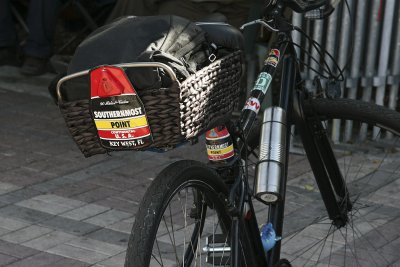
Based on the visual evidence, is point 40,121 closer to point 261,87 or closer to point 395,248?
point 395,248

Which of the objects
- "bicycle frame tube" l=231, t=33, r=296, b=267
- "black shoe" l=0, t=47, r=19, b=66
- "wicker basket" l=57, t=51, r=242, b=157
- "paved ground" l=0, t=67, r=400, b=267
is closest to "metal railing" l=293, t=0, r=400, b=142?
"paved ground" l=0, t=67, r=400, b=267

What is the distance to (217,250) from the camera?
309 cm

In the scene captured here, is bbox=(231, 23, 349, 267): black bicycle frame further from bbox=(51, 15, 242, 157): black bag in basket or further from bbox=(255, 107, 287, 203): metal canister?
bbox=(51, 15, 242, 157): black bag in basket

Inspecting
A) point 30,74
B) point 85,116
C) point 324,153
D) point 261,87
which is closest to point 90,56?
point 85,116

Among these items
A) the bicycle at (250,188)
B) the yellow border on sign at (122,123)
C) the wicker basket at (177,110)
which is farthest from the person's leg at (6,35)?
the yellow border on sign at (122,123)

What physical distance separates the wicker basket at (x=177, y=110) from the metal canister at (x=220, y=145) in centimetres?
11

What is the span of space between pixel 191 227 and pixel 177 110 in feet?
2.41

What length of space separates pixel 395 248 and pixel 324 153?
3.31ft

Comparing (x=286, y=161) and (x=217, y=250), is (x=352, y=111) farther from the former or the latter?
(x=217, y=250)

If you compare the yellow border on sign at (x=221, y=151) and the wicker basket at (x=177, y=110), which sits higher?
the wicker basket at (x=177, y=110)

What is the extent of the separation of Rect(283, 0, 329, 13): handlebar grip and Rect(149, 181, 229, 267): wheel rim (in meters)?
0.80

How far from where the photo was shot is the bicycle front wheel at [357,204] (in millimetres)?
3607

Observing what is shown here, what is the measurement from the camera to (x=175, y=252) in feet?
10.1

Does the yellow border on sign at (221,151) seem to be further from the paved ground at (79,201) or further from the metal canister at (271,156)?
the paved ground at (79,201)
